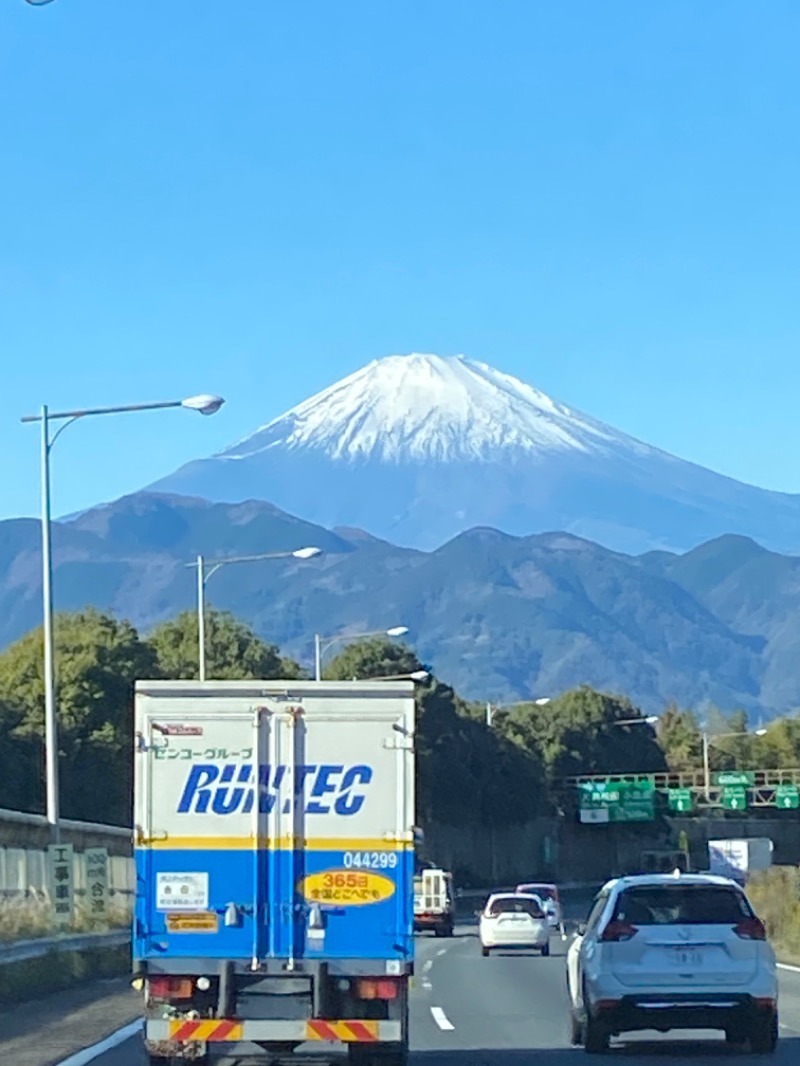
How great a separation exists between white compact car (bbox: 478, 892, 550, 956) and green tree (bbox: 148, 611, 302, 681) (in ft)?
114

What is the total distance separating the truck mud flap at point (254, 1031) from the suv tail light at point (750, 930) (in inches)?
196

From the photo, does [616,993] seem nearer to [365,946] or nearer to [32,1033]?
[365,946]

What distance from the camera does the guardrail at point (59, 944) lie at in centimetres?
2467

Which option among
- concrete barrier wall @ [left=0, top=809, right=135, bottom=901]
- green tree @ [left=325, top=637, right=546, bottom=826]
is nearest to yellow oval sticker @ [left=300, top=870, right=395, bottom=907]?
→ concrete barrier wall @ [left=0, top=809, right=135, bottom=901]

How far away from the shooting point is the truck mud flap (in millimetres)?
15195

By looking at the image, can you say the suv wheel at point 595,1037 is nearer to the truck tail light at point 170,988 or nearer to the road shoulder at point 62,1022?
the road shoulder at point 62,1022

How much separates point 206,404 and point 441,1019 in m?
12.4

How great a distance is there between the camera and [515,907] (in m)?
44.8

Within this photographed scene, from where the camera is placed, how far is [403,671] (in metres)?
98.1

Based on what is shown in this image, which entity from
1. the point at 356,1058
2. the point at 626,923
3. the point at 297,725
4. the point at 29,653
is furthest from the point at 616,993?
the point at 29,653

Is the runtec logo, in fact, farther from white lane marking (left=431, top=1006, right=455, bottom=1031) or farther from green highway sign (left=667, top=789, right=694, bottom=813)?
green highway sign (left=667, top=789, right=694, bottom=813)

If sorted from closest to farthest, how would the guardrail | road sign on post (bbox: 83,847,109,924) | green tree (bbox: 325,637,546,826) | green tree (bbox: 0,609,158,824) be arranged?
the guardrail < road sign on post (bbox: 83,847,109,924) < green tree (bbox: 0,609,158,824) < green tree (bbox: 325,637,546,826)

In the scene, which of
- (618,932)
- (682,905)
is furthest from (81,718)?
(618,932)

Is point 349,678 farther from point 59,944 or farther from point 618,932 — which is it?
point 618,932
